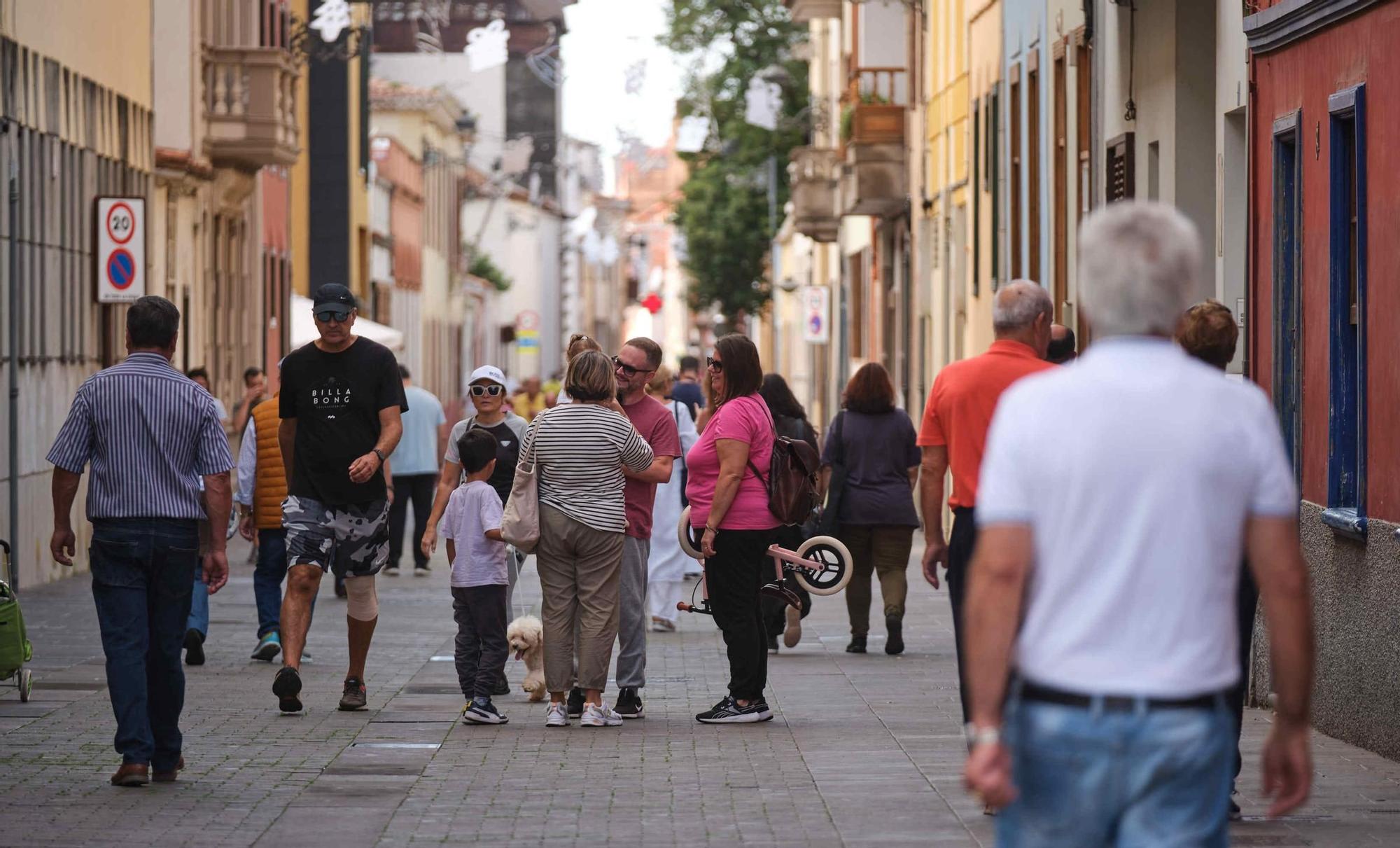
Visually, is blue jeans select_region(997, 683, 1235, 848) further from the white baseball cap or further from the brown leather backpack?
the white baseball cap

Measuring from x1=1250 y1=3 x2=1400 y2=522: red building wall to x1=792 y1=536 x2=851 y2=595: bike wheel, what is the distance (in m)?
2.81

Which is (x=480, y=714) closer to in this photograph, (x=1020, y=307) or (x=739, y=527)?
(x=739, y=527)

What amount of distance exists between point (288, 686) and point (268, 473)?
3600 mm

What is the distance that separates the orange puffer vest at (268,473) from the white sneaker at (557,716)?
3.96 meters

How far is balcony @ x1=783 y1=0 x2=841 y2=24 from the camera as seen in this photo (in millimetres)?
44000

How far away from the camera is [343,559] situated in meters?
11.9

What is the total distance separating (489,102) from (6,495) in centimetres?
8486

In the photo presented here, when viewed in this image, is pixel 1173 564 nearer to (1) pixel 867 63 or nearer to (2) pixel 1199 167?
(2) pixel 1199 167

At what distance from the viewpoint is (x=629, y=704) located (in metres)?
12.0

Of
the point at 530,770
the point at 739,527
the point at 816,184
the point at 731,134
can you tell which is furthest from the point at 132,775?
the point at 731,134

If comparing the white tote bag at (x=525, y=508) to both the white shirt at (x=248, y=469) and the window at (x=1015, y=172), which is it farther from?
the window at (x=1015, y=172)

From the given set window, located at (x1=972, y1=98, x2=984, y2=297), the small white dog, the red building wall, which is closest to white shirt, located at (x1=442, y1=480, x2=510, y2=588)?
the small white dog

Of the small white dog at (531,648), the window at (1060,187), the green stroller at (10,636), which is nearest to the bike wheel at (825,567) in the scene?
the small white dog at (531,648)

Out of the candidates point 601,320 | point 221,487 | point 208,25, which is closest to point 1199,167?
point 221,487
